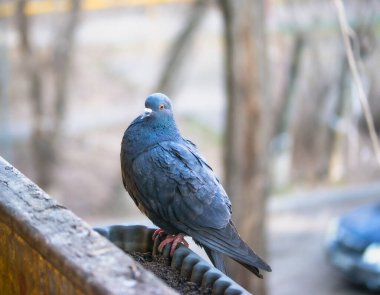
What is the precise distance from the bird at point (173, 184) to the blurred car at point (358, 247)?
22.3 ft

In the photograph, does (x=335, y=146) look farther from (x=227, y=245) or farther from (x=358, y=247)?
(x=227, y=245)

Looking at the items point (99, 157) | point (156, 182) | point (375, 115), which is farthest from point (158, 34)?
point (156, 182)

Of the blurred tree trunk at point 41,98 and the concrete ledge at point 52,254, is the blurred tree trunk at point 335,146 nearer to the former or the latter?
the blurred tree trunk at point 41,98

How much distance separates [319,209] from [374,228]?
12.0 feet

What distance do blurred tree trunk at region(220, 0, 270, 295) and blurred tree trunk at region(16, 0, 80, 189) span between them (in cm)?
590

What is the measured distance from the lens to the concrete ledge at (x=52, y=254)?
190 cm

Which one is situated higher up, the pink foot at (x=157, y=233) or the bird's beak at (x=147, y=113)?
the bird's beak at (x=147, y=113)

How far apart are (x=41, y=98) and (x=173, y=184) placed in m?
10.2

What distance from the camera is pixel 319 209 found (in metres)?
13.6

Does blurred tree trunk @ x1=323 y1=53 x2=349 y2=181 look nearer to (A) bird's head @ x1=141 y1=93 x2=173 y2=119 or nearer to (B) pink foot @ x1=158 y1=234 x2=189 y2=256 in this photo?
(A) bird's head @ x1=141 y1=93 x2=173 y2=119

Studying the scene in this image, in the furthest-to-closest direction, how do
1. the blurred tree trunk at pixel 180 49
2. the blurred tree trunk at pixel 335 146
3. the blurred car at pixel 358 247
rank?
1. the blurred tree trunk at pixel 335 146
2. the blurred tree trunk at pixel 180 49
3. the blurred car at pixel 358 247

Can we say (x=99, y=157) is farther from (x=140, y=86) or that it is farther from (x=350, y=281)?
(x=350, y=281)

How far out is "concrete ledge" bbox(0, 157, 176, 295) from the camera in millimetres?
1900

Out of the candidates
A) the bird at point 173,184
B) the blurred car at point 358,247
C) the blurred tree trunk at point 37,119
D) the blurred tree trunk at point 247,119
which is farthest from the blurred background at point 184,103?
the bird at point 173,184
